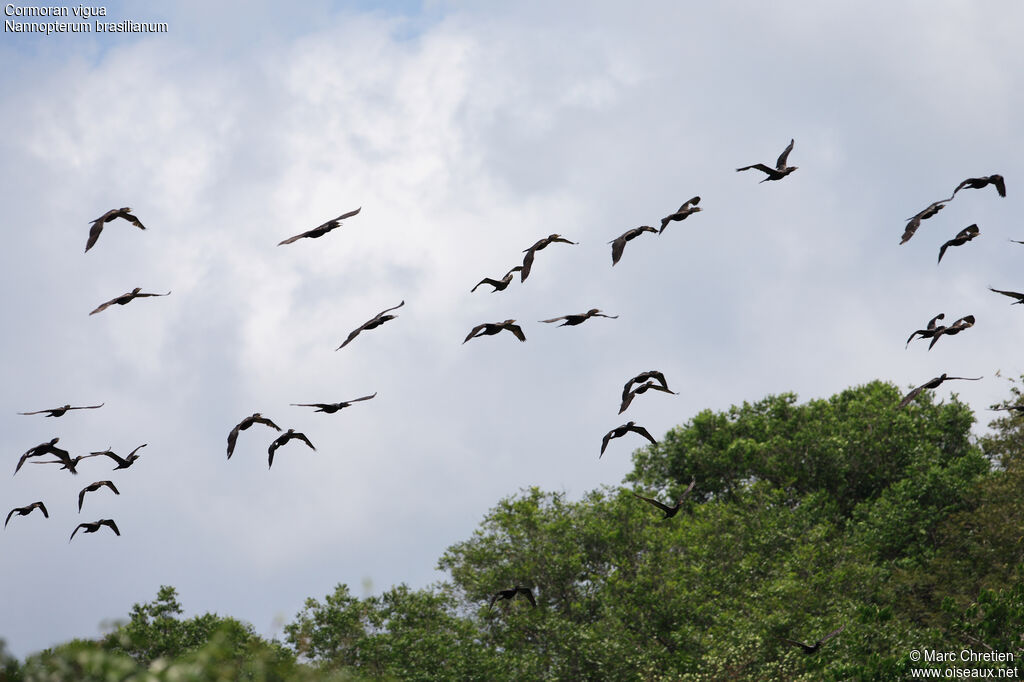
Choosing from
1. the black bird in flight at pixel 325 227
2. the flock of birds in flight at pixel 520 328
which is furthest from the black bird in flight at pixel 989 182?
the black bird in flight at pixel 325 227

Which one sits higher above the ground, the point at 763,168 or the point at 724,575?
the point at 763,168

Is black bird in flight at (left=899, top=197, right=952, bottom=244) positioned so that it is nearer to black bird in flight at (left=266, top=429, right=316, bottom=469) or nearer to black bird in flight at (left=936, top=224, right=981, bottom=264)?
black bird in flight at (left=936, top=224, right=981, bottom=264)

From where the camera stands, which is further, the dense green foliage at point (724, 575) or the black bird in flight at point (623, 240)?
the dense green foliage at point (724, 575)

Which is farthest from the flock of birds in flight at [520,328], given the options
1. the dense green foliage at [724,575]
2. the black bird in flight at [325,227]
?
the dense green foliage at [724,575]

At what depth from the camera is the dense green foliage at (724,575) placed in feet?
101

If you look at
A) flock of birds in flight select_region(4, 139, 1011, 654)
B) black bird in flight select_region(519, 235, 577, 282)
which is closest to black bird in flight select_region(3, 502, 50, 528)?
flock of birds in flight select_region(4, 139, 1011, 654)

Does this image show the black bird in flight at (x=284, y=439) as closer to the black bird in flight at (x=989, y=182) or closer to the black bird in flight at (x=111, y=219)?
the black bird in flight at (x=111, y=219)

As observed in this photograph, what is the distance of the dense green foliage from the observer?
30.8 meters

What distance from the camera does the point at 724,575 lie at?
110 ft

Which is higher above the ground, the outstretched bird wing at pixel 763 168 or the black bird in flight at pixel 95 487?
the outstretched bird wing at pixel 763 168

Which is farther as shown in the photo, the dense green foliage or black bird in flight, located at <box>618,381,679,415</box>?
the dense green foliage

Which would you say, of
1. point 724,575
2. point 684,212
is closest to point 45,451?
point 684,212

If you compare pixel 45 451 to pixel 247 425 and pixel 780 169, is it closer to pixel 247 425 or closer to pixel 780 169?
pixel 247 425

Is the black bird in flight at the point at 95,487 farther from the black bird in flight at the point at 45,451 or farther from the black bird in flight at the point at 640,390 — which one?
the black bird in flight at the point at 640,390
